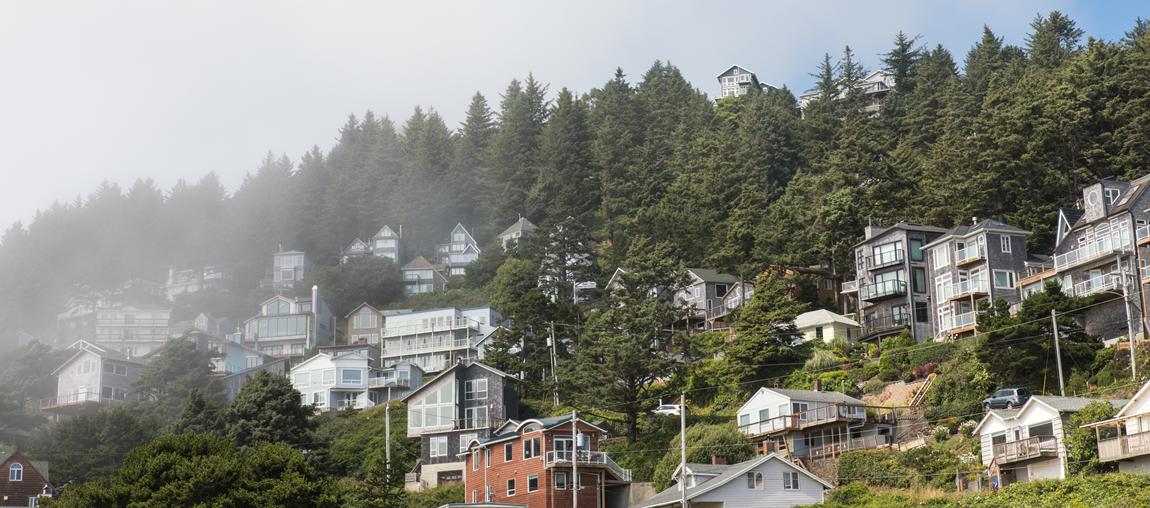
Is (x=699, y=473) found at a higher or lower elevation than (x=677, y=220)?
lower

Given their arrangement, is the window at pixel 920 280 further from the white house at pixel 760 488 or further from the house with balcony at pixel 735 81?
the house with balcony at pixel 735 81

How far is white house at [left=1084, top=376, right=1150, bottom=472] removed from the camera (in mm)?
47562

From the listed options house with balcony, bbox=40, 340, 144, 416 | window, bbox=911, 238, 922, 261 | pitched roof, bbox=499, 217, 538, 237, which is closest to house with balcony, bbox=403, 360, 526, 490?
window, bbox=911, 238, 922, 261

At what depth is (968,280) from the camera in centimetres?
7656

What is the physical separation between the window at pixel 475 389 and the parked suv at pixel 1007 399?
33.3 meters

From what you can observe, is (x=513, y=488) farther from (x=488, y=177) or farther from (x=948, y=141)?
(x=488, y=177)

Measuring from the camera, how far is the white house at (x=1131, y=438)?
47562 millimetres

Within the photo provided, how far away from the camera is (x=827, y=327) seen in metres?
82.9

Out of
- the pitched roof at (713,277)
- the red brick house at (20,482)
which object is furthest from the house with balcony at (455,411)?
the red brick house at (20,482)

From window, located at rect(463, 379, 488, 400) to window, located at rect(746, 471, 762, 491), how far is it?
2758 centimetres

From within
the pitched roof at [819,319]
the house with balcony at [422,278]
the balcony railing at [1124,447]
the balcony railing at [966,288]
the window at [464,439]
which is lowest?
the balcony railing at [1124,447]

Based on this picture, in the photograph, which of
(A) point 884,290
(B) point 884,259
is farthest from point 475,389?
(B) point 884,259

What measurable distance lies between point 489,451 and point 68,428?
29.6 meters

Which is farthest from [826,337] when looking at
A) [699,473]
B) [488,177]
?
[488,177]
